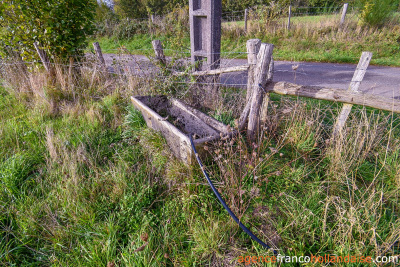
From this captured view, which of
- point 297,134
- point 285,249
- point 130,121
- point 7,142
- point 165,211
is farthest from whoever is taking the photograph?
point 130,121

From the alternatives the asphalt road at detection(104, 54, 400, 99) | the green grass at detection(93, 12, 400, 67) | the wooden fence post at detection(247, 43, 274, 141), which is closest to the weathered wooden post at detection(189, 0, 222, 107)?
the asphalt road at detection(104, 54, 400, 99)

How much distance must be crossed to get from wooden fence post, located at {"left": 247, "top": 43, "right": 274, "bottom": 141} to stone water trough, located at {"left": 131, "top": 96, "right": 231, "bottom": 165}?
36 cm

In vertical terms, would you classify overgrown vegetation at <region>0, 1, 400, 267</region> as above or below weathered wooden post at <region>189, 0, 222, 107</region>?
below

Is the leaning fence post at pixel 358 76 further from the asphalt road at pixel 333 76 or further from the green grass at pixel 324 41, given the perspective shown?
the green grass at pixel 324 41

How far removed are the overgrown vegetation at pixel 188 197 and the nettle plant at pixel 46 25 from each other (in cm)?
256

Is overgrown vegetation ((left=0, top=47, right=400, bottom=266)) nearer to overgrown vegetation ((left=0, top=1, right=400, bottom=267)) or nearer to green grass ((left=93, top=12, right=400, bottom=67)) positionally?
overgrown vegetation ((left=0, top=1, right=400, bottom=267))

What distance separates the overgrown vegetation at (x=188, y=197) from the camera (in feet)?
5.72

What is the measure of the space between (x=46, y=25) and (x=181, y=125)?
4.07 meters

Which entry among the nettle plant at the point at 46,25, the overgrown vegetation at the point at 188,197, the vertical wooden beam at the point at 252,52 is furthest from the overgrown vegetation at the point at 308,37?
the overgrown vegetation at the point at 188,197

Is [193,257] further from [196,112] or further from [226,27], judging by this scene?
[226,27]

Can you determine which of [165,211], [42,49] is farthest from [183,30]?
[165,211]

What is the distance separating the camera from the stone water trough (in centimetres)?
240

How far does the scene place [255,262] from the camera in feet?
5.34

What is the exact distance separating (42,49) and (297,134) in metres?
5.94
